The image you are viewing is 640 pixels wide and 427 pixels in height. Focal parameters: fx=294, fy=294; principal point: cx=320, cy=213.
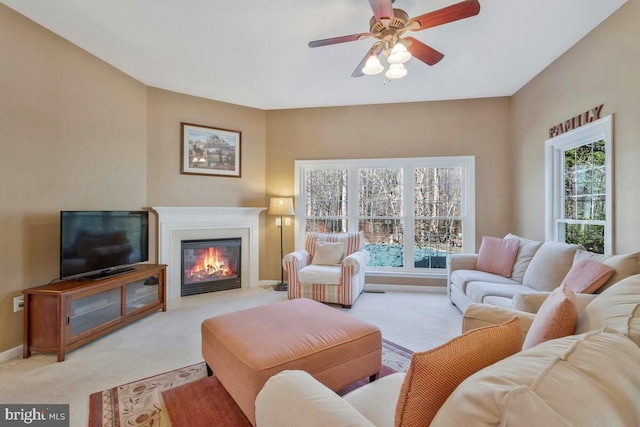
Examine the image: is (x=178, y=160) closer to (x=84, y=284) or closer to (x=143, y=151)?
(x=143, y=151)

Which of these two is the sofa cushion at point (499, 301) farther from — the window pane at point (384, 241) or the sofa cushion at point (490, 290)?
the window pane at point (384, 241)

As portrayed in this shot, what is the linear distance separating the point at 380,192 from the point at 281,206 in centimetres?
155

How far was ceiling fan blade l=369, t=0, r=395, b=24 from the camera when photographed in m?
1.84

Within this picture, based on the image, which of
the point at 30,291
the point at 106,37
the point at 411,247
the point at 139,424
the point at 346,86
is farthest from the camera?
the point at 411,247

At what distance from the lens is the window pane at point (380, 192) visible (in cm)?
455

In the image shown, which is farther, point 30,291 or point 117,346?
point 117,346

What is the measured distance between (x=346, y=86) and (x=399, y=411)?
3.73 meters

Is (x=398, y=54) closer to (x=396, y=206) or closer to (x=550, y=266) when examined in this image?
(x=550, y=266)

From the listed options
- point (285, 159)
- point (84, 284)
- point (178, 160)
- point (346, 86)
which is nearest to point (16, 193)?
point (84, 284)

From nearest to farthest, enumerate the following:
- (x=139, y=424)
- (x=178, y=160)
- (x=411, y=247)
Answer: (x=139, y=424) < (x=178, y=160) < (x=411, y=247)

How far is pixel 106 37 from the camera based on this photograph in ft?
9.09

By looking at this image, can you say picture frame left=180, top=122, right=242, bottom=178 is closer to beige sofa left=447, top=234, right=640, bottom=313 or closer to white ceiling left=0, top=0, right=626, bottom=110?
white ceiling left=0, top=0, right=626, bottom=110

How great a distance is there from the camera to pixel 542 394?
542mm
